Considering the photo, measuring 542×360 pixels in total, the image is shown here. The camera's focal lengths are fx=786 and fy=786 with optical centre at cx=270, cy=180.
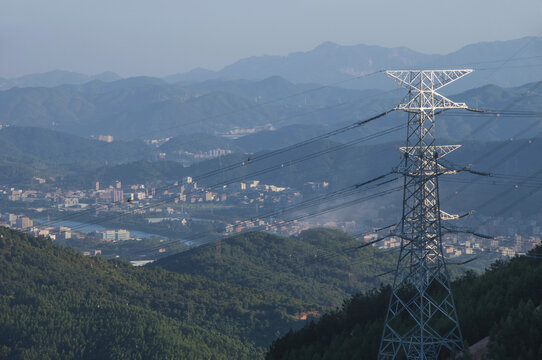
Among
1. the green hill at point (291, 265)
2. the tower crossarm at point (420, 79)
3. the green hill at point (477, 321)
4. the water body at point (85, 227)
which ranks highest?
the tower crossarm at point (420, 79)

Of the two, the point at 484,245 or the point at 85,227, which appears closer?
the point at 484,245

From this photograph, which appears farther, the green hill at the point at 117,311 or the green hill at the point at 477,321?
the green hill at the point at 117,311

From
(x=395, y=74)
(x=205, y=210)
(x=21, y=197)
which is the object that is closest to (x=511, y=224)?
(x=205, y=210)

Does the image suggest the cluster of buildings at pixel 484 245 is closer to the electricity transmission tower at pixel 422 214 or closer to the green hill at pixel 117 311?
the green hill at pixel 117 311

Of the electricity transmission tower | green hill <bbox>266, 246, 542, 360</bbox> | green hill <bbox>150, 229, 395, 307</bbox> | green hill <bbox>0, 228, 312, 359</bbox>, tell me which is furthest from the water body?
the electricity transmission tower

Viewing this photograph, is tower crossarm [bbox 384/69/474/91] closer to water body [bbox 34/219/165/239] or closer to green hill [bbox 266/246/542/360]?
green hill [bbox 266/246/542/360]

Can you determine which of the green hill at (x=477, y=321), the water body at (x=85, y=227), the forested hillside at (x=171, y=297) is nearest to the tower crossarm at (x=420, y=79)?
the green hill at (x=477, y=321)

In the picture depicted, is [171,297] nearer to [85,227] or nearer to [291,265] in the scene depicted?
[291,265]

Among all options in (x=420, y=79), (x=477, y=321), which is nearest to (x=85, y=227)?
(x=477, y=321)
